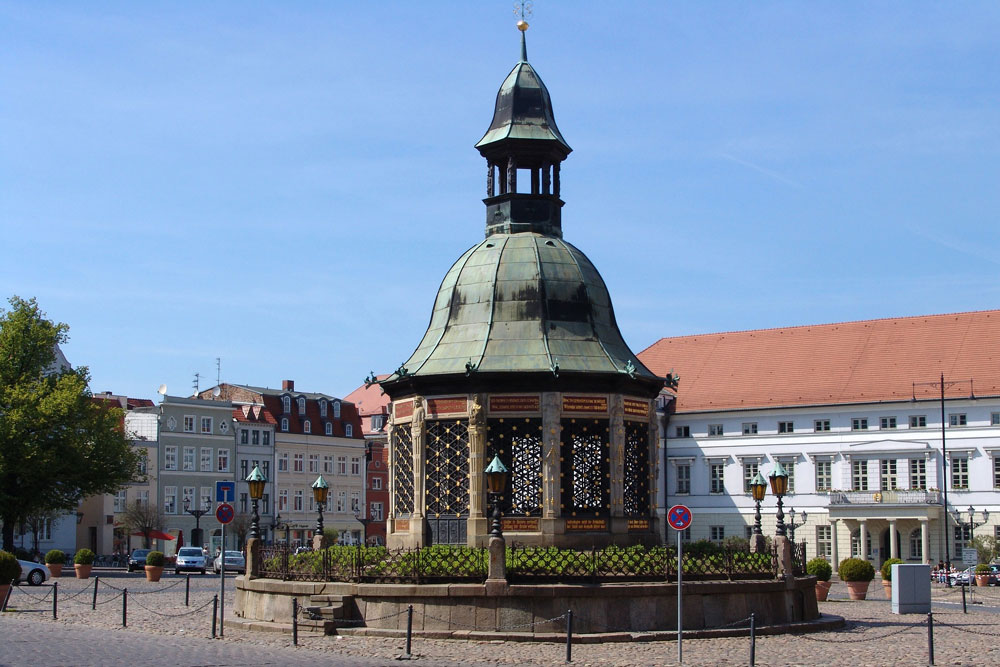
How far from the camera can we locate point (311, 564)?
27344 mm

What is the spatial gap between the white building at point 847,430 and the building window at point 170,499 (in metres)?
31.0

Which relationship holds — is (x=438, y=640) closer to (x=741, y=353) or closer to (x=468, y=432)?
(x=468, y=432)

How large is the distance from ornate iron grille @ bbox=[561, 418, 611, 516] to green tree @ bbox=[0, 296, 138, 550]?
35364 millimetres

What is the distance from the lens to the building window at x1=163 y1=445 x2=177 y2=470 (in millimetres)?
88875

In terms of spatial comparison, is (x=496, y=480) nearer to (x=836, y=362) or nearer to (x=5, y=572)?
(x=5, y=572)

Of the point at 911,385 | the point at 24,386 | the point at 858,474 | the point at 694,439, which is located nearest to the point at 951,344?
the point at 911,385

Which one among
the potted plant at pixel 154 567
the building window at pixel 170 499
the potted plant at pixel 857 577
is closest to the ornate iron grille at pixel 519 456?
the potted plant at pixel 857 577

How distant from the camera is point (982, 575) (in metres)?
60.6

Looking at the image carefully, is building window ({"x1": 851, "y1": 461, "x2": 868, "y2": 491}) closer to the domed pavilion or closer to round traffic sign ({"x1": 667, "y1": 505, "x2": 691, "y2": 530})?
the domed pavilion

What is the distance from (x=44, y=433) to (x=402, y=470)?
33172 millimetres

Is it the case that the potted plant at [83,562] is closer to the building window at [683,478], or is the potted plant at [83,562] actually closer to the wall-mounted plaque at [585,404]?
the wall-mounted plaque at [585,404]

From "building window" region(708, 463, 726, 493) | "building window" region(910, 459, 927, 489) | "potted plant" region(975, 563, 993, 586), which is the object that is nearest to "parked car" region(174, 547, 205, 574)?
"potted plant" region(975, 563, 993, 586)

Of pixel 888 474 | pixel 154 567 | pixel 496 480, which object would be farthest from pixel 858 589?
pixel 888 474

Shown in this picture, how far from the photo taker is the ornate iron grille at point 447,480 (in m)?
29.0
